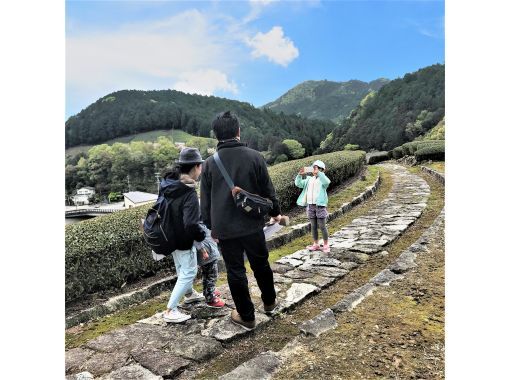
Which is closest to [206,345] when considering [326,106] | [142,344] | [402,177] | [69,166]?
[142,344]

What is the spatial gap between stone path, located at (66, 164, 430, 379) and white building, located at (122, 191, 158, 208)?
1813 millimetres

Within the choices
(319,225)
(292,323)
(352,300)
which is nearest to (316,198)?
(319,225)

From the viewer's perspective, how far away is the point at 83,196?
452 cm

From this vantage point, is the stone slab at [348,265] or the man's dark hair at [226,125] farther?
the stone slab at [348,265]

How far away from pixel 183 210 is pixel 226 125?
77 centimetres

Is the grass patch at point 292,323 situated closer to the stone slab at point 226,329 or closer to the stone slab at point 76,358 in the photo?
the stone slab at point 226,329


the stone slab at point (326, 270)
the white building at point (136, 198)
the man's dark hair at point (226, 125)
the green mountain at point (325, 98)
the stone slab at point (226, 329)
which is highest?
the green mountain at point (325, 98)

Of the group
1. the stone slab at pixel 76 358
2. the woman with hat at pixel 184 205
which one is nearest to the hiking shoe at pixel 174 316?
the woman with hat at pixel 184 205

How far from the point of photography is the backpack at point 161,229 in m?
2.91

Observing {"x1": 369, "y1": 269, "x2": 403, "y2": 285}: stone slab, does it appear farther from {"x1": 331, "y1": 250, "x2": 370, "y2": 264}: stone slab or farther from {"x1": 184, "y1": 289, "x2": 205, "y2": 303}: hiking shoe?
{"x1": 184, "y1": 289, "x2": 205, "y2": 303}: hiking shoe

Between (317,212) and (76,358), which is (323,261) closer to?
(317,212)

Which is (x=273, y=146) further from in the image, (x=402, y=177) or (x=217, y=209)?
(x=402, y=177)

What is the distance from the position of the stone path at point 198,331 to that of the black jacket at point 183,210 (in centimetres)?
71

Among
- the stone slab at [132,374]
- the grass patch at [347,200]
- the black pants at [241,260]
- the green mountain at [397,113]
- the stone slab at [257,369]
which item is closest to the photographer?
the stone slab at [257,369]
